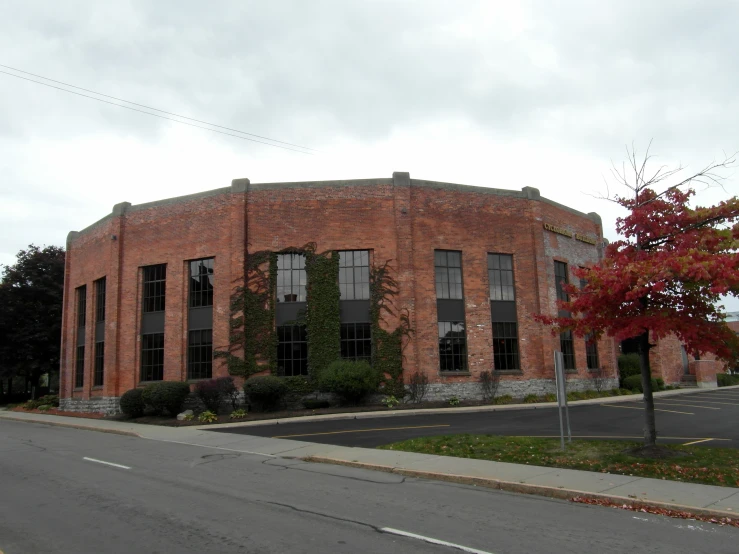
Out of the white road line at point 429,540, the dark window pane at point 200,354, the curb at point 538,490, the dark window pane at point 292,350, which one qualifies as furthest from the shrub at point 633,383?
the white road line at point 429,540

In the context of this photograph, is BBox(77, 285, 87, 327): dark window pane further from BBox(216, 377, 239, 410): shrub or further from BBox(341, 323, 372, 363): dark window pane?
BBox(341, 323, 372, 363): dark window pane

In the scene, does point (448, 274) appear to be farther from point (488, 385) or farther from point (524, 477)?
point (524, 477)

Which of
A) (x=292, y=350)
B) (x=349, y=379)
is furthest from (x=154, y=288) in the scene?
(x=349, y=379)

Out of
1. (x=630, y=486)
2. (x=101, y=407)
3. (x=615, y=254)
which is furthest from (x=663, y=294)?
(x=101, y=407)

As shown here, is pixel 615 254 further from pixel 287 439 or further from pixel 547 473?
pixel 287 439

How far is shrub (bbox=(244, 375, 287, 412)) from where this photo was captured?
24281 mm

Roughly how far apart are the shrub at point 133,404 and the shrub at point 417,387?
12.0m

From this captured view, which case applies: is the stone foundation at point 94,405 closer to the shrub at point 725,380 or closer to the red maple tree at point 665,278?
the red maple tree at point 665,278

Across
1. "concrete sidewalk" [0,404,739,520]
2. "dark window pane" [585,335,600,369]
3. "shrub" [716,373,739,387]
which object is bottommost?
"shrub" [716,373,739,387]

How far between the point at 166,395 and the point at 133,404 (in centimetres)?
207

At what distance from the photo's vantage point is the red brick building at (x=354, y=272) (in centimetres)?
2712

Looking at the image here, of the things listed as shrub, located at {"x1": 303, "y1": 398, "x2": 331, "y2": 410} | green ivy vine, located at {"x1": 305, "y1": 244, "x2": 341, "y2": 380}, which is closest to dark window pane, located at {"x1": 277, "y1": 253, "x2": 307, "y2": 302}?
green ivy vine, located at {"x1": 305, "y1": 244, "x2": 341, "y2": 380}

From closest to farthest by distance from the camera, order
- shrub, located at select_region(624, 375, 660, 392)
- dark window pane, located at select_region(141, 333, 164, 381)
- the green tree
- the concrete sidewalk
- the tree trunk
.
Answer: the concrete sidewalk
the tree trunk
dark window pane, located at select_region(141, 333, 164, 381)
shrub, located at select_region(624, 375, 660, 392)
the green tree

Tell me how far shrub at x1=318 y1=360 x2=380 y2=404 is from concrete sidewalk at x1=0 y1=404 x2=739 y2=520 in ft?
28.4
